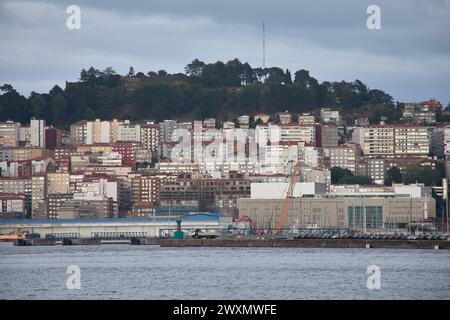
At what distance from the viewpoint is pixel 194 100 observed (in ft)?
576

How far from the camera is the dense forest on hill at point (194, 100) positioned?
17338 centimetres

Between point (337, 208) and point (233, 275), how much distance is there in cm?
5147

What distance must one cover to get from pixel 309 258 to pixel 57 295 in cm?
2211

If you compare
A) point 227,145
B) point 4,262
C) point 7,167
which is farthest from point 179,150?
point 4,262

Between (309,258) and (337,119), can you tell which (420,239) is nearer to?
(309,258)

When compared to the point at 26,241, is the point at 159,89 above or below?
above

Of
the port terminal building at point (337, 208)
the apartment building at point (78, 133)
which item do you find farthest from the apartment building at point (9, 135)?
the port terminal building at point (337, 208)

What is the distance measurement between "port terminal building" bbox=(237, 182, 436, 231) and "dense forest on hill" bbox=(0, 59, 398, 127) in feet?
188

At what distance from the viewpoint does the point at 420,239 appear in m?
83.9

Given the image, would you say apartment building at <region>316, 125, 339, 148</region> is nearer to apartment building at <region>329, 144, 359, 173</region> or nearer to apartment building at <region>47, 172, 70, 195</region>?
apartment building at <region>329, 144, 359, 173</region>

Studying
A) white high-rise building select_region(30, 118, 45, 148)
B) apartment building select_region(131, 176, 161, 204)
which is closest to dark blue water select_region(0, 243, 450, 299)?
apartment building select_region(131, 176, 161, 204)

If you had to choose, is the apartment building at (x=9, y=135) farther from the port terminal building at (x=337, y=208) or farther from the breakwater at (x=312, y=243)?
the breakwater at (x=312, y=243)

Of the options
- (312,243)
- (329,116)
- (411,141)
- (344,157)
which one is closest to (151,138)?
(329,116)
